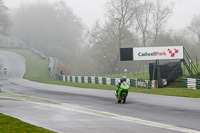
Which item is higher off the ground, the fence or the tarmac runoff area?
the fence

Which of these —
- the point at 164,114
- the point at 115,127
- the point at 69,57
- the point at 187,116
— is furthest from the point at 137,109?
the point at 69,57

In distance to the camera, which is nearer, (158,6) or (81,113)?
(81,113)

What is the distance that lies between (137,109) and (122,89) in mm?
2513

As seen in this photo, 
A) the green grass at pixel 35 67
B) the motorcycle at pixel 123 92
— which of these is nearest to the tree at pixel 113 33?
the green grass at pixel 35 67

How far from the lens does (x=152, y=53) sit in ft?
99.6

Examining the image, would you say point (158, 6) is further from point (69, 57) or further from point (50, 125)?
point (50, 125)

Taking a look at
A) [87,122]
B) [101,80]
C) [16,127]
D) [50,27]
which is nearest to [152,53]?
[101,80]

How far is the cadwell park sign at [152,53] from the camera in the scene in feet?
99.5

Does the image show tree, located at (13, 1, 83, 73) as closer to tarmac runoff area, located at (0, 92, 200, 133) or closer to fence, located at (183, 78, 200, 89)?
fence, located at (183, 78, 200, 89)

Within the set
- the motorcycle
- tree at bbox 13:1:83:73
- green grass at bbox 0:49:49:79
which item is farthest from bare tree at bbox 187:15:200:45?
the motorcycle

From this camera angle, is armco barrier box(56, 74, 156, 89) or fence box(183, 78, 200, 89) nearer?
fence box(183, 78, 200, 89)

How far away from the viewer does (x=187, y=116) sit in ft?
40.8

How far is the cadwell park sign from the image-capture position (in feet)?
99.5

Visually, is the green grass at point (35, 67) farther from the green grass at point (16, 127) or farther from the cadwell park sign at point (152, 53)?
the green grass at point (16, 127)
